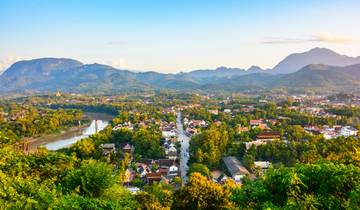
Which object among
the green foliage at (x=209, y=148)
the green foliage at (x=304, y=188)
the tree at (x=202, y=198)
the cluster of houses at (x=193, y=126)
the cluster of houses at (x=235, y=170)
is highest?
the green foliage at (x=304, y=188)

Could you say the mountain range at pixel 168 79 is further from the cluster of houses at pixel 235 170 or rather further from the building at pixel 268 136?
the cluster of houses at pixel 235 170

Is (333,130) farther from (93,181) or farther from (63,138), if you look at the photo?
(93,181)

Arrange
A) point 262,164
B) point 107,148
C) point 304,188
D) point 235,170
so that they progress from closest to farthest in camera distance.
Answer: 1. point 304,188
2. point 235,170
3. point 262,164
4. point 107,148

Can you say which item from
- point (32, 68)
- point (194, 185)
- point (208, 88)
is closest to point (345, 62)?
point (208, 88)

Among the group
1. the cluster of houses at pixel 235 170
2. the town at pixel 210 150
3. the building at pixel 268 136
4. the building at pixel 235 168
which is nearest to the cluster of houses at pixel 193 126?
the town at pixel 210 150

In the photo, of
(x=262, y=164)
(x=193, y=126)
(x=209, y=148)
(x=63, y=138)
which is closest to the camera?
(x=262, y=164)

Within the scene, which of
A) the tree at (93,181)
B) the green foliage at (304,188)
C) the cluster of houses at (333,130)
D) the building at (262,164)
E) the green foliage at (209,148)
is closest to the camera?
the green foliage at (304,188)

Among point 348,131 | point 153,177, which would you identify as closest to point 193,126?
point 348,131
